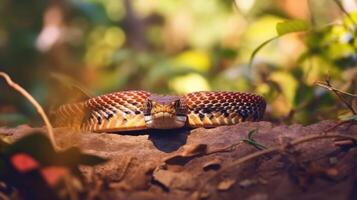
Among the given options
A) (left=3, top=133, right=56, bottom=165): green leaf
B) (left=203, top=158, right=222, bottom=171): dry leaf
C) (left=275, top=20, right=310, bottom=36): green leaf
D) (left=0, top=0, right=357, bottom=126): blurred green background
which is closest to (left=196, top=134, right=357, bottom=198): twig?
(left=203, top=158, right=222, bottom=171): dry leaf

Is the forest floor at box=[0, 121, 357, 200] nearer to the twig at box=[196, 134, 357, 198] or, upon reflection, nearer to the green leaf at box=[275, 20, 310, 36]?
the twig at box=[196, 134, 357, 198]

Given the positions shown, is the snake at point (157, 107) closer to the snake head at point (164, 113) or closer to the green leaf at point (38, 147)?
the snake head at point (164, 113)

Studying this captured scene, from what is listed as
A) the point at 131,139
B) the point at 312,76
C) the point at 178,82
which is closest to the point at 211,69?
the point at 178,82

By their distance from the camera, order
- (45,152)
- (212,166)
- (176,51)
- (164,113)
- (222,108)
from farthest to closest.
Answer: (176,51), (222,108), (164,113), (212,166), (45,152)

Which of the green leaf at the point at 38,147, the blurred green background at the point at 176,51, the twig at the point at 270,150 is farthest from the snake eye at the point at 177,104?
the green leaf at the point at 38,147

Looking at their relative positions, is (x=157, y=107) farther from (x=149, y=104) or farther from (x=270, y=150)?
(x=270, y=150)

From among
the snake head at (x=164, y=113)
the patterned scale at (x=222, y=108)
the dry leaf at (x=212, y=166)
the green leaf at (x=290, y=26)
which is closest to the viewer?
the dry leaf at (x=212, y=166)

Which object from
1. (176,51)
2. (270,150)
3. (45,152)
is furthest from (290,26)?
(176,51)
